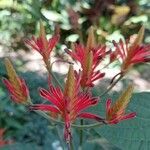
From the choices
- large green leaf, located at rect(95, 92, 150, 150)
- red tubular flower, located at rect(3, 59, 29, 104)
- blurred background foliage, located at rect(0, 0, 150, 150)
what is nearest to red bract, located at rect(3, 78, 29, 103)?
red tubular flower, located at rect(3, 59, 29, 104)

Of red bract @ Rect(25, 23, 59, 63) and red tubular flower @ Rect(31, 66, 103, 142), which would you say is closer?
red tubular flower @ Rect(31, 66, 103, 142)

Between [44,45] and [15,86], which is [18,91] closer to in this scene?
[15,86]

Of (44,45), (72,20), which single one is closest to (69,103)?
(44,45)

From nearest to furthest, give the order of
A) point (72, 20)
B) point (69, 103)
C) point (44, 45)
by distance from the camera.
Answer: point (69, 103), point (44, 45), point (72, 20)

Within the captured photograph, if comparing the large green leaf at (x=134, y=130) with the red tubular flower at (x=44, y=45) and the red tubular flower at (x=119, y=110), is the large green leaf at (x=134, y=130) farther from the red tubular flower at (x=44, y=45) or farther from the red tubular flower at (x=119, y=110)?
the red tubular flower at (x=44, y=45)

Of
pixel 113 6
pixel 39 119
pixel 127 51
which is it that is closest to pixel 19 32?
pixel 113 6

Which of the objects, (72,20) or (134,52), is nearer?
(134,52)

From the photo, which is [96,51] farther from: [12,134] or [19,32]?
[19,32]

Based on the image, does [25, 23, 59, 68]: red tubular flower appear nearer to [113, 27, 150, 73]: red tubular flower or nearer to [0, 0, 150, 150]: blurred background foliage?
[113, 27, 150, 73]: red tubular flower
